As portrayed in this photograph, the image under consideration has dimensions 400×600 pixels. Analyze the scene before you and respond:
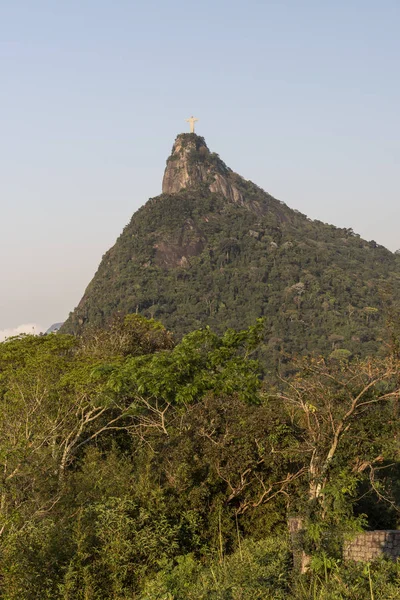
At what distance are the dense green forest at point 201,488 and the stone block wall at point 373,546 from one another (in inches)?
17.0

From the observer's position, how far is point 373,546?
13578 millimetres

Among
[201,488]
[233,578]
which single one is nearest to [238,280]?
[201,488]

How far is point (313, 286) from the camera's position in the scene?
459 feet

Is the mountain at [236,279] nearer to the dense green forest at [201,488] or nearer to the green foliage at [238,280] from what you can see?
the green foliage at [238,280]

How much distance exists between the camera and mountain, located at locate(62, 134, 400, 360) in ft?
405

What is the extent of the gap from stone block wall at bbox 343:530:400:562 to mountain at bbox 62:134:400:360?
293ft

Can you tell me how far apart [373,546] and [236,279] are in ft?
432

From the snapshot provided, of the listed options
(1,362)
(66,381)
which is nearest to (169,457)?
(66,381)

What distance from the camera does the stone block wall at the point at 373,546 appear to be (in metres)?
13.5

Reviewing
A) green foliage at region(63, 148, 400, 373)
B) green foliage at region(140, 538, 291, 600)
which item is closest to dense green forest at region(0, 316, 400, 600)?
green foliage at region(140, 538, 291, 600)

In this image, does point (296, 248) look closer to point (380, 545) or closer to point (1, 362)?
point (1, 362)

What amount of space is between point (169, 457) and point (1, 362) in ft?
34.4

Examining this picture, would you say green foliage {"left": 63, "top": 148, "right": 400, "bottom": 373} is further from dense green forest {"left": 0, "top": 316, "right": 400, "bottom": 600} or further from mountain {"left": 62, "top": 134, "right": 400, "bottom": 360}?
dense green forest {"left": 0, "top": 316, "right": 400, "bottom": 600}

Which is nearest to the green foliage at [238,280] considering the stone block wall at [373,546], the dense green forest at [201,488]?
the dense green forest at [201,488]
